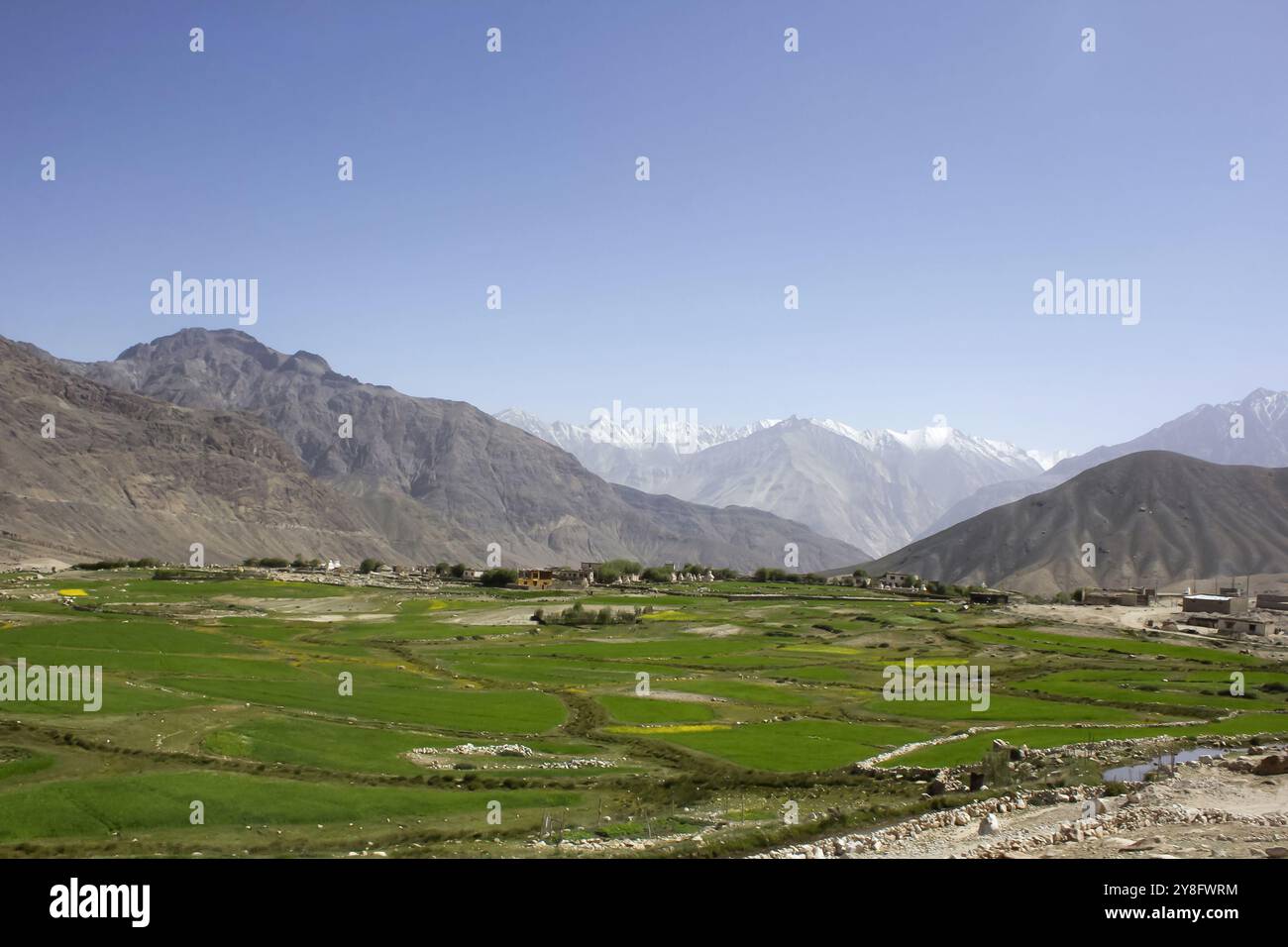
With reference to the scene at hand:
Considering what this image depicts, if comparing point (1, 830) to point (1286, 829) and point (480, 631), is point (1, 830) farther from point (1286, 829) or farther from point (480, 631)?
point (480, 631)

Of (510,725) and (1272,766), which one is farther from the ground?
(1272,766)

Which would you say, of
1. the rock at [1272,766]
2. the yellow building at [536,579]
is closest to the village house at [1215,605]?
the yellow building at [536,579]

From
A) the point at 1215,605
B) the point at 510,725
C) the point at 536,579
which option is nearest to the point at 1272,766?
the point at 510,725

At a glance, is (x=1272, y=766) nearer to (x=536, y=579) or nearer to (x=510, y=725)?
(x=510, y=725)

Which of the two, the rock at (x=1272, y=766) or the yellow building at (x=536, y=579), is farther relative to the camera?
the yellow building at (x=536, y=579)

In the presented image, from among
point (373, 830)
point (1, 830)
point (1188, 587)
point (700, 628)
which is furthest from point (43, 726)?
point (1188, 587)

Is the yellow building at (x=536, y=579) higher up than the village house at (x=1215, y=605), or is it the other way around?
the yellow building at (x=536, y=579)

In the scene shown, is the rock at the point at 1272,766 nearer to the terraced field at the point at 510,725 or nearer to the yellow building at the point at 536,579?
the terraced field at the point at 510,725
